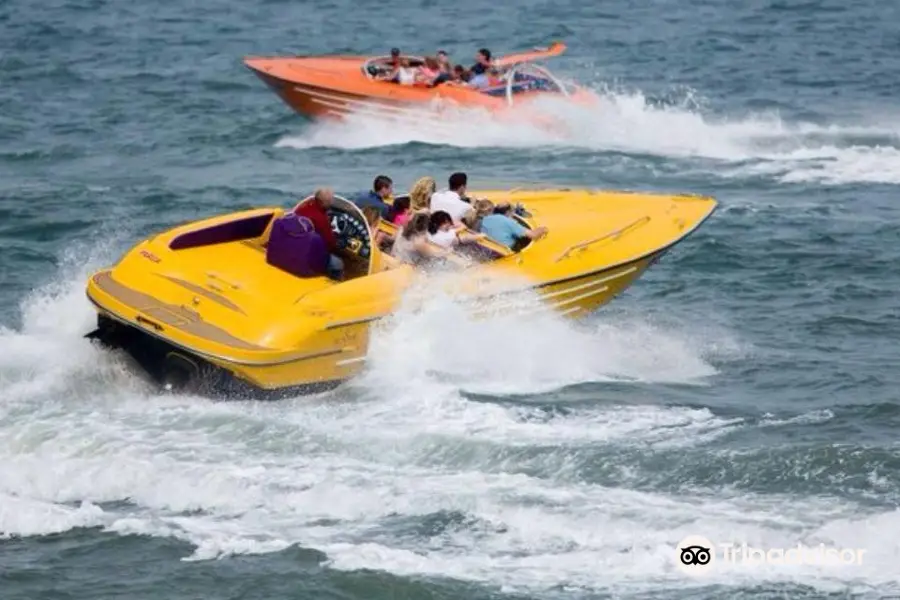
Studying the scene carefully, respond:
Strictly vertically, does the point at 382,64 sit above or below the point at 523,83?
above

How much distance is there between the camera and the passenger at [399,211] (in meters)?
15.3

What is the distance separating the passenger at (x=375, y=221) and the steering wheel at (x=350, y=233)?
0.10m

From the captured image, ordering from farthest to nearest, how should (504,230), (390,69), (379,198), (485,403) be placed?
1. (390,69)
2. (379,198)
3. (504,230)
4. (485,403)

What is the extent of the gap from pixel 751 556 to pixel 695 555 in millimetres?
339

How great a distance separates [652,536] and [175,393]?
408cm

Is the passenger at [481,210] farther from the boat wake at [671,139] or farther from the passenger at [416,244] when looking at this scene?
the boat wake at [671,139]

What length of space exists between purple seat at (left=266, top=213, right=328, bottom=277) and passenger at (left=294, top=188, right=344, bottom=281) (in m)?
0.06

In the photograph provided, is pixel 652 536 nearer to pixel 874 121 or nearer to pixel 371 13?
pixel 874 121

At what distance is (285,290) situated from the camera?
13.9 meters

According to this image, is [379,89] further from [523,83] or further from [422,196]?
[422,196]

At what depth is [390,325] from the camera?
45.4 feet

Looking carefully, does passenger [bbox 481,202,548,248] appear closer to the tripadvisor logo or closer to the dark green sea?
the dark green sea

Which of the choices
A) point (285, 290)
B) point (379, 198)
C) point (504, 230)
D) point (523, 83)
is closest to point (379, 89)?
point (523, 83)

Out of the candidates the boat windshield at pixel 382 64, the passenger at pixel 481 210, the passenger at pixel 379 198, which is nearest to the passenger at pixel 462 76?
the boat windshield at pixel 382 64
